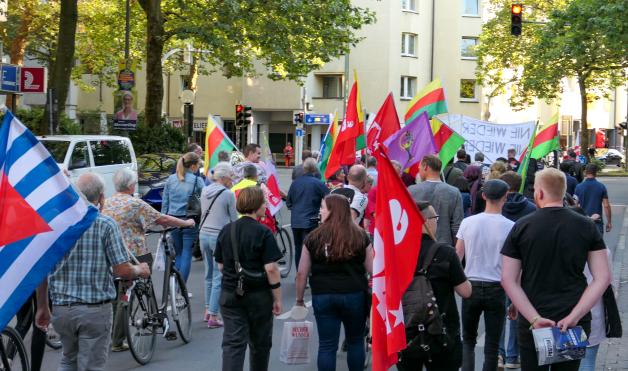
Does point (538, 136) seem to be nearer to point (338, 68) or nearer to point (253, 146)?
point (253, 146)

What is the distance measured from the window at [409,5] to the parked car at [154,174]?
3455 centimetres

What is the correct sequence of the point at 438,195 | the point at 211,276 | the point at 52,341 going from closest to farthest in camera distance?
the point at 52,341 → the point at 438,195 → the point at 211,276

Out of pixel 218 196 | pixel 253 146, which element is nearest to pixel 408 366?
pixel 218 196

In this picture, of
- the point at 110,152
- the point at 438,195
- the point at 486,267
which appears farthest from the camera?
the point at 110,152

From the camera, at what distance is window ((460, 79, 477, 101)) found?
6169cm

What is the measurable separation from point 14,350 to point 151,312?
81.3 inches

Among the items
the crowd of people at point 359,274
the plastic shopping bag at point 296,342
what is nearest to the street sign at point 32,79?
the crowd of people at point 359,274

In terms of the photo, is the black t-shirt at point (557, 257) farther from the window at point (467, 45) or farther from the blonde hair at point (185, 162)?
the window at point (467, 45)

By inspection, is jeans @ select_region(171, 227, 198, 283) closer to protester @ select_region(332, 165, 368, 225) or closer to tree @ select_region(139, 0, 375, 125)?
protester @ select_region(332, 165, 368, 225)

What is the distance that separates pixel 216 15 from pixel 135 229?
66.1 ft

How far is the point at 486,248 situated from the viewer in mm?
7348

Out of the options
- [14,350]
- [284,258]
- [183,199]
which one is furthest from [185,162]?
[14,350]

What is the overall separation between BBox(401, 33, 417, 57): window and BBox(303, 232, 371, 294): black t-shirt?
5306 cm

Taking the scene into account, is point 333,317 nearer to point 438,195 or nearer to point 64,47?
point 438,195
